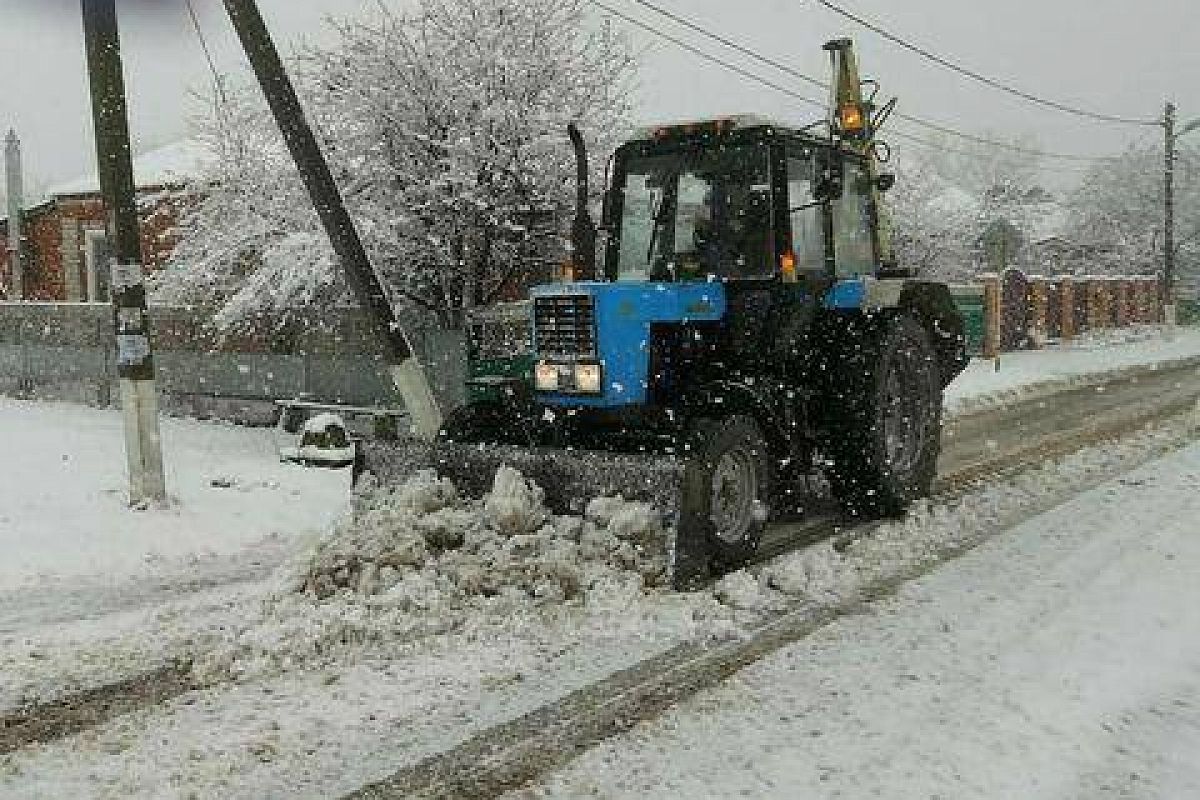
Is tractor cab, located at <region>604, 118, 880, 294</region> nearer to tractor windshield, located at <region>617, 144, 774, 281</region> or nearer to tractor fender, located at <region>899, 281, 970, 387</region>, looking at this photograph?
tractor windshield, located at <region>617, 144, 774, 281</region>

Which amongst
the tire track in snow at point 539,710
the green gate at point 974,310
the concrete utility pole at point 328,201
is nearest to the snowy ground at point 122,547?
the tire track in snow at point 539,710

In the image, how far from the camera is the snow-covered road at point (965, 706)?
11.2ft

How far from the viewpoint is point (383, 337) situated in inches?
348

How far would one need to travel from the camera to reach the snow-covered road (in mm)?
3400

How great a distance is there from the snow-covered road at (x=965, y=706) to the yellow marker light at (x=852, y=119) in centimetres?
505

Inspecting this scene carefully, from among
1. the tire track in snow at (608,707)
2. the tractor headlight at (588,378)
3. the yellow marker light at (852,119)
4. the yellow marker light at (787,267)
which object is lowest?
the tire track in snow at (608,707)

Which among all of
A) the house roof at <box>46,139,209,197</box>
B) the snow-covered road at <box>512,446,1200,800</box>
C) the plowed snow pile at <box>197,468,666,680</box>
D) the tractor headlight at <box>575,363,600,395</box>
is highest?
the house roof at <box>46,139,209,197</box>

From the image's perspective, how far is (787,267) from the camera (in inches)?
248

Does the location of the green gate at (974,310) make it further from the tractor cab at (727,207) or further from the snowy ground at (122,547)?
the tractor cab at (727,207)

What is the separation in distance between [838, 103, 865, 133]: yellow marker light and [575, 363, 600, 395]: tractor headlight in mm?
4939

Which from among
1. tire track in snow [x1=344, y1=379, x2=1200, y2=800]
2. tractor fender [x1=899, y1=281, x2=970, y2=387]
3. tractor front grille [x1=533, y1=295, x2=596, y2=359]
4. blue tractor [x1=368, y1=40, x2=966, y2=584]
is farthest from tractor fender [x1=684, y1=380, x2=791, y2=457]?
tractor fender [x1=899, y1=281, x2=970, y2=387]

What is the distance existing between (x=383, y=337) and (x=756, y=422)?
4004mm

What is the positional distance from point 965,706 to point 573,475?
89.2 inches

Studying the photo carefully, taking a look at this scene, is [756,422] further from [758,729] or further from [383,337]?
[383,337]
